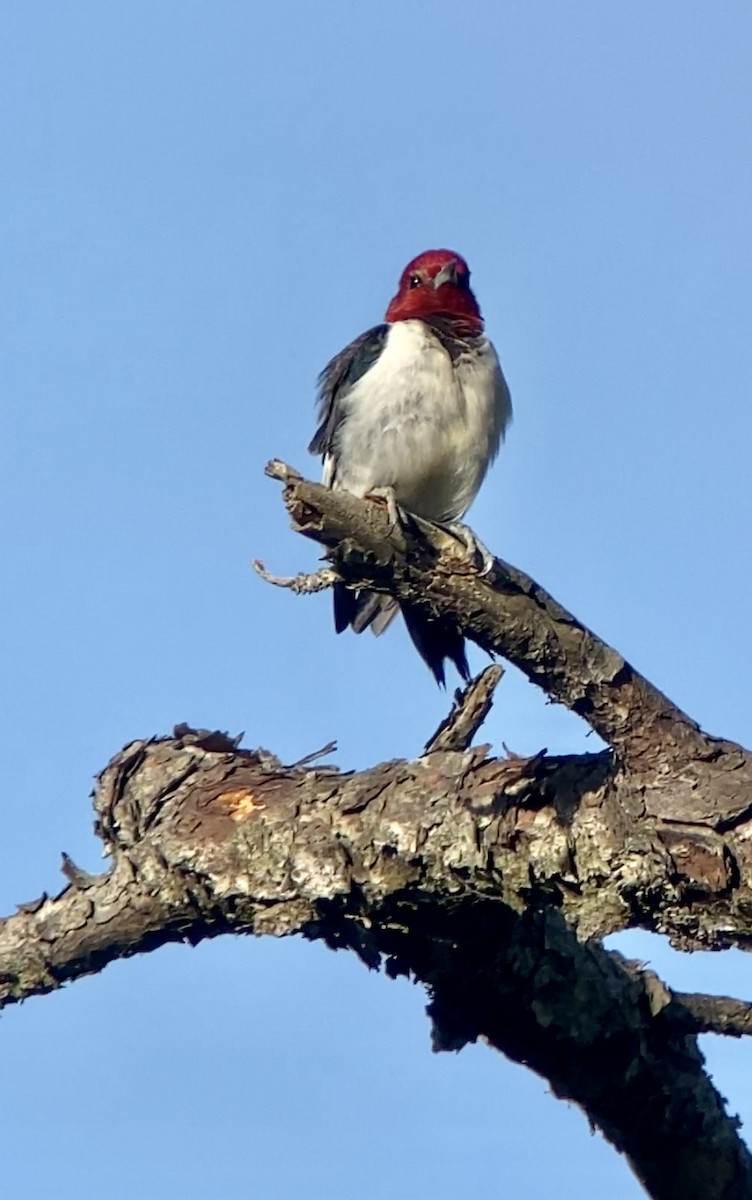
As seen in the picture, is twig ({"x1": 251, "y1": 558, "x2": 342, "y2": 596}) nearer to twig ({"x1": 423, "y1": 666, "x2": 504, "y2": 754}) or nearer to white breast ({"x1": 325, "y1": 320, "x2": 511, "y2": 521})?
twig ({"x1": 423, "y1": 666, "x2": 504, "y2": 754})

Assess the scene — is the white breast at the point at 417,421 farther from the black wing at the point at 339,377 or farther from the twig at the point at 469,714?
the twig at the point at 469,714

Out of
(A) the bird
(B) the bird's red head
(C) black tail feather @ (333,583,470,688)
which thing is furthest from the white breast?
(B) the bird's red head

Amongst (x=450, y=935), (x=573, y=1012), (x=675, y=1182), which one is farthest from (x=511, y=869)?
(x=675, y=1182)

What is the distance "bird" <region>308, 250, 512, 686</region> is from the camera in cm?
589

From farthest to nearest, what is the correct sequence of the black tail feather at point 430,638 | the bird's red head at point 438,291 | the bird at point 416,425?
the bird's red head at point 438,291 < the bird at point 416,425 < the black tail feather at point 430,638

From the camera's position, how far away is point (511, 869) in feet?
11.3

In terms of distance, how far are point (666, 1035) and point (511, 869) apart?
856 mm

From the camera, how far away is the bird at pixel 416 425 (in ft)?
19.3

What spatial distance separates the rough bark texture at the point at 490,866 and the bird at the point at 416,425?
1815 millimetres

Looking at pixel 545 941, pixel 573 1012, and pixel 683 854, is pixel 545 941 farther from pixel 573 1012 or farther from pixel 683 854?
pixel 683 854

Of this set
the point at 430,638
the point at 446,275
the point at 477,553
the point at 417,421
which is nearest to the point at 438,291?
the point at 446,275

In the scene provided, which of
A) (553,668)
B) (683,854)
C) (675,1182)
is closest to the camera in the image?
(683,854)

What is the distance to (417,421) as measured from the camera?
19.3ft

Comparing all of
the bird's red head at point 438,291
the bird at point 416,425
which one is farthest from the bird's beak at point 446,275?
the bird at point 416,425
